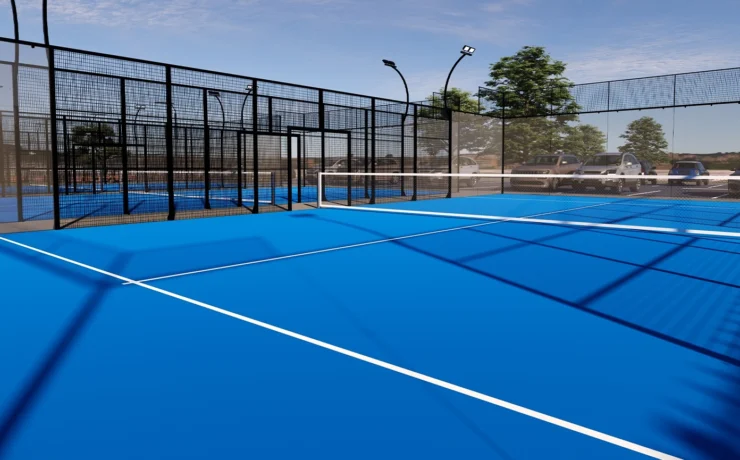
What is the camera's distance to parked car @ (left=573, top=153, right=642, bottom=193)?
87.8ft

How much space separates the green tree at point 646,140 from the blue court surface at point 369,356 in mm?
19211

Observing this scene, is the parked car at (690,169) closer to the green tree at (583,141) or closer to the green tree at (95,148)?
the green tree at (583,141)

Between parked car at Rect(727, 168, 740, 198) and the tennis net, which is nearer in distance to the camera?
the tennis net

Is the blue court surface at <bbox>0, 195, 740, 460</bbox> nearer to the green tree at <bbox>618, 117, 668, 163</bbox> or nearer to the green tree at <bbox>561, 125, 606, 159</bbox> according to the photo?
the green tree at <bbox>618, 117, 668, 163</bbox>

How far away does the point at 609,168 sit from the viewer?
26.7m

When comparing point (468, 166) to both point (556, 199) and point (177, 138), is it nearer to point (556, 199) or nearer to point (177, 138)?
point (556, 199)

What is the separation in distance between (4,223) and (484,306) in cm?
1318

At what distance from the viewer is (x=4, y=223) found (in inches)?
559

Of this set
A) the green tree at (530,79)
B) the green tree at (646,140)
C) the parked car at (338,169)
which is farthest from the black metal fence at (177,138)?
the green tree at (530,79)

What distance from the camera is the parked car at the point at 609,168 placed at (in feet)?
87.8

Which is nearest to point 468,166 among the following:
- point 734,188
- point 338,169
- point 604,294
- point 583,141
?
point 583,141

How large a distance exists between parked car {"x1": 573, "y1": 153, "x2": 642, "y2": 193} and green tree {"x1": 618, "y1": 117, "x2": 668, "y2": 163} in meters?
0.59

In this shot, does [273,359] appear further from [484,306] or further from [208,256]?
[208,256]

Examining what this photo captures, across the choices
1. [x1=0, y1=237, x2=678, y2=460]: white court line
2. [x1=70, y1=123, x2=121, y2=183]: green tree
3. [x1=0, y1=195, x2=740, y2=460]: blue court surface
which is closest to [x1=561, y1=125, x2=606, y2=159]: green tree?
[x1=0, y1=195, x2=740, y2=460]: blue court surface
